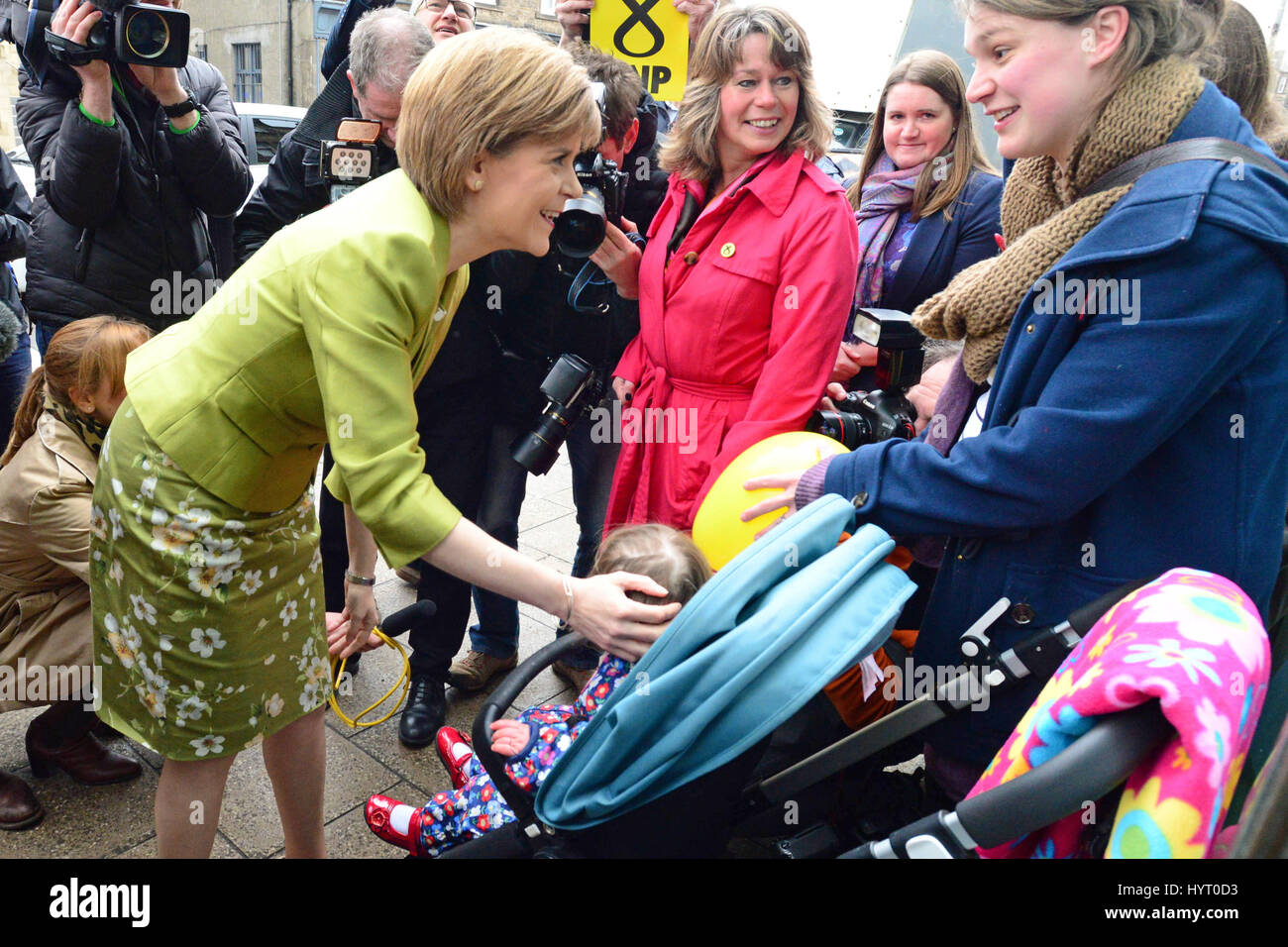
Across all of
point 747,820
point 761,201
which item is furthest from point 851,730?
point 761,201

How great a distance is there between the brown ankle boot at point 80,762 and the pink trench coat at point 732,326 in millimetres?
1629

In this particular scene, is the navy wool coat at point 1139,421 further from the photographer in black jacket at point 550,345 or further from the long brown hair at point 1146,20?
the photographer in black jacket at point 550,345

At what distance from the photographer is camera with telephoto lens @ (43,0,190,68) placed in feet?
8.83

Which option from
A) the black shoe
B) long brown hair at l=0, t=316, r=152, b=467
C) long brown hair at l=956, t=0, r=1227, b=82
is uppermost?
long brown hair at l=956, t=0, r=1227, b=82

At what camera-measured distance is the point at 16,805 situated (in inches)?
99.6

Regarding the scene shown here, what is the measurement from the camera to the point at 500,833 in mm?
1865

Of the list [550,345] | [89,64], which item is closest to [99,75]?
[89,64]

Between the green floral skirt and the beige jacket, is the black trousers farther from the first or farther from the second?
the green floral skirt

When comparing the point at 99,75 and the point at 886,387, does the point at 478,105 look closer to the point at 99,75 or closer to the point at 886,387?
the point at 886,387

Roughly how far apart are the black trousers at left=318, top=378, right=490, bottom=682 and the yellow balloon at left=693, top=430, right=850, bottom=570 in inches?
47.4

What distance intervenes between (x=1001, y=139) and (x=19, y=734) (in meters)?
3.14

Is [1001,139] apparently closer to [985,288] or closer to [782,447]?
[985,288]

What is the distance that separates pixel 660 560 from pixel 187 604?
93 centimetres

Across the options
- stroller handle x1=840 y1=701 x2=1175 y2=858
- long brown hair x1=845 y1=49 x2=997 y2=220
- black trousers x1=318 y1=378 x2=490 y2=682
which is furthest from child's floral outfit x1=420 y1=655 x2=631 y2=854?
long brown hair x1=845 y1=49 x2=997 y2=220
